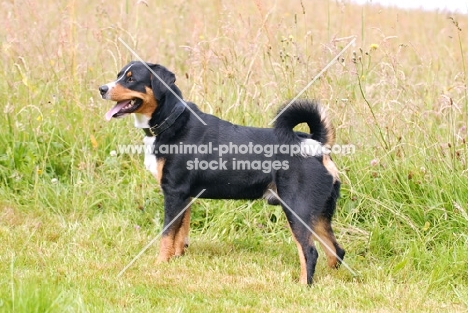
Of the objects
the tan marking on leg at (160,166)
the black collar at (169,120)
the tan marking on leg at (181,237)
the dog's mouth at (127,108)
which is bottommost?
the tan marking on leg at (181,237)

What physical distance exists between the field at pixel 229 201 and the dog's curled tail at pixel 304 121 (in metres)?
0.85

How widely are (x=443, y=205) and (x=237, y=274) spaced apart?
5.05ft

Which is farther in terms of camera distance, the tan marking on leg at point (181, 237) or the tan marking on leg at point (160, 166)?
the tan marking on leg at point (181, 237)

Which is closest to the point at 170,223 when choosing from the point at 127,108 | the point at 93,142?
the point at 127,108

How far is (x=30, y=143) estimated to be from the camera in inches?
215

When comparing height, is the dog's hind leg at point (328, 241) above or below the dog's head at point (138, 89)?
below

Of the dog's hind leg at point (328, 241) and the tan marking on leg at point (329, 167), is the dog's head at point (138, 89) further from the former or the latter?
the dog's hind leg at point (328, 241)

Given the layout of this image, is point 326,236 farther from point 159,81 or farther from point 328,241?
point 159,81

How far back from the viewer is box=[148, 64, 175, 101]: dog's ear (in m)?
4.11

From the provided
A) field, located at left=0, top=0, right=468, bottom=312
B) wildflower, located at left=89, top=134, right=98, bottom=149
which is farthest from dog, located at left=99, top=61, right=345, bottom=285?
Answer: wildflower, located at left=89, top=134, right=98, bottom=149

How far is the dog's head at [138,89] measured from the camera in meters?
4.09

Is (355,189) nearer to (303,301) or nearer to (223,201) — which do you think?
(223,201)

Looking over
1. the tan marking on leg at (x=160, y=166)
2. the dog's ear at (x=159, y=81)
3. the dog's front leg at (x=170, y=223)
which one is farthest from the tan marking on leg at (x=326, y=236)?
the dog's ear at (x=159, y=81)

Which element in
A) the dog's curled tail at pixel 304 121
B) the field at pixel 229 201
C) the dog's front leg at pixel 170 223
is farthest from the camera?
the dog's front leg at pixel 170 223
